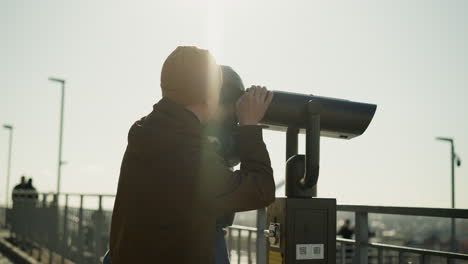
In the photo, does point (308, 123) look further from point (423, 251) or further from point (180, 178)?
point (423, 251)

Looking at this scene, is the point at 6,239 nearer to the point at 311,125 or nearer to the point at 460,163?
the point at 311,125

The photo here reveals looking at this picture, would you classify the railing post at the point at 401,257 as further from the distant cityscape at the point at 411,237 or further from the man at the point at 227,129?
the man at the point at 227,129

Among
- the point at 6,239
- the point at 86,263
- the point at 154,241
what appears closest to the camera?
the point at 154,241

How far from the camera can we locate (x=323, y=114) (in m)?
2.09

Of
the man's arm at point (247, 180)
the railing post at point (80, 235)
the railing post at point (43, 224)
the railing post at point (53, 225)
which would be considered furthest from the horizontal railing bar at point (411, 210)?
the railing post at point (43, 224)

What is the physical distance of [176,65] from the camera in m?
1.71

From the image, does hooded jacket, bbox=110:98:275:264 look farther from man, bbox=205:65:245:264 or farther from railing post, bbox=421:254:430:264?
railing post, bbox=421:254:430:264

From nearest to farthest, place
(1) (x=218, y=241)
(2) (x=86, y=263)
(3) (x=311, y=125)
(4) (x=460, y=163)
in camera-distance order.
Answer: (1) (x=218, y=241) < (3) (x=311, y=125) < (2) (x=86, y=263) < (4) (x=460, y=163)

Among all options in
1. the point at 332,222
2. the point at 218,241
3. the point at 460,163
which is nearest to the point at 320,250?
the point at 332,222

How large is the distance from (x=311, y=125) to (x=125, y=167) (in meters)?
0.77

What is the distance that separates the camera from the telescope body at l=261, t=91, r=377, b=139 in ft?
6.75

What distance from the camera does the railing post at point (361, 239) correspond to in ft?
8.30

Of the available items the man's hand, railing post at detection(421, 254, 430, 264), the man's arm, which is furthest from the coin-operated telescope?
railing post at detection(421, 254, 430, 264)

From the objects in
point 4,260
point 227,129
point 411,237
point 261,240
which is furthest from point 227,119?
point 411,237
